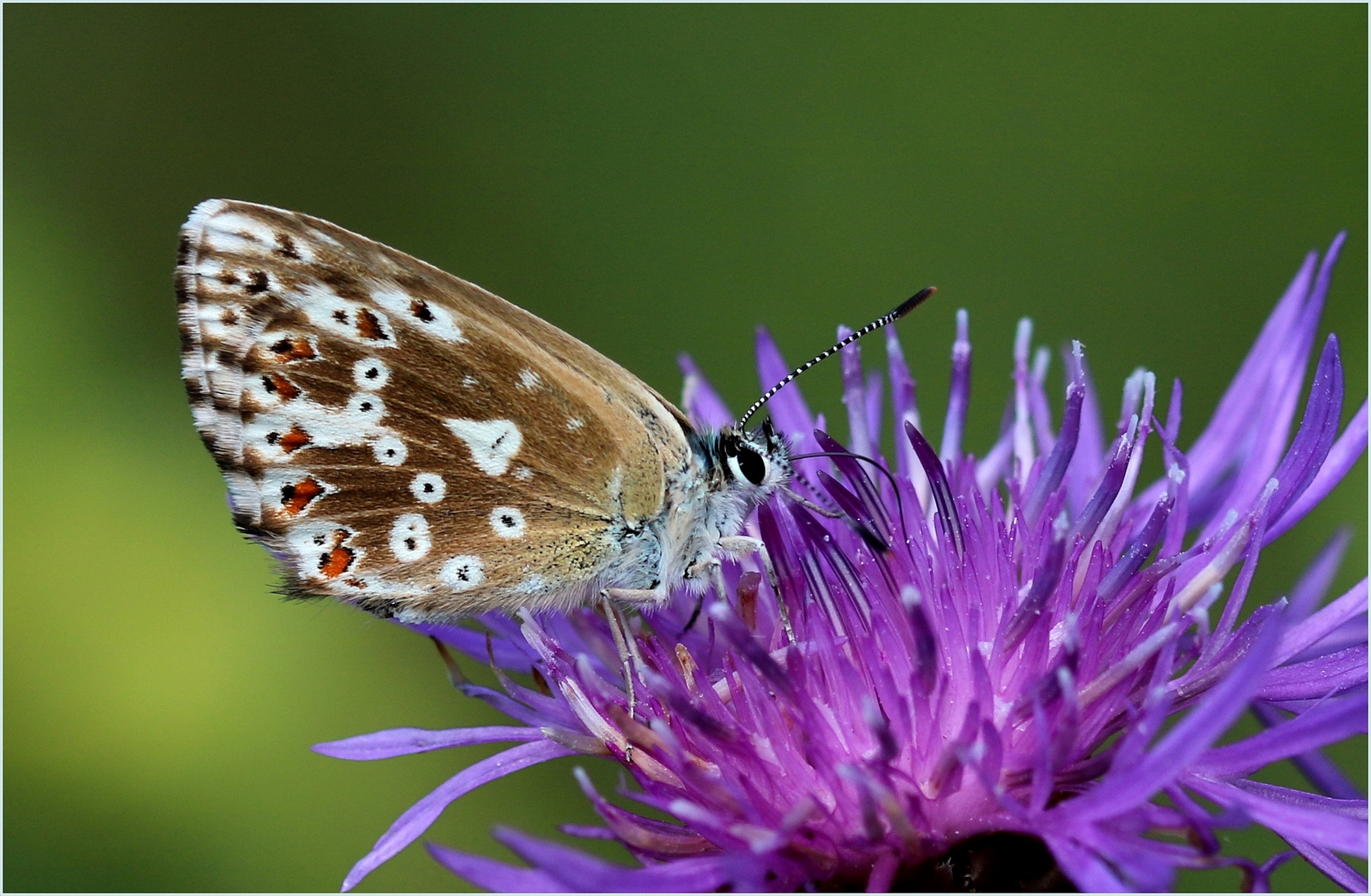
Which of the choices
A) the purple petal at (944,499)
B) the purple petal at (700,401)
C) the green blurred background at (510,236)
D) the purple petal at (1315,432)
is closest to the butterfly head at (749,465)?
the purple petal at (944,499)

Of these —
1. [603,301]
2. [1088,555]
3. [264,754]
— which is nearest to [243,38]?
[603,301]

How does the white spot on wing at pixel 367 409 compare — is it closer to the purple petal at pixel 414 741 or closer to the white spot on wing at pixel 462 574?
the white spot on wing at pixel 462 574

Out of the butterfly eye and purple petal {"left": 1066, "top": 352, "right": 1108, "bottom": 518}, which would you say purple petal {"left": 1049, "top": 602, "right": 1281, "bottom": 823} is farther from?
purple petal {"left": 1066, "top": 352, "right": 1108, "bottom": 518}

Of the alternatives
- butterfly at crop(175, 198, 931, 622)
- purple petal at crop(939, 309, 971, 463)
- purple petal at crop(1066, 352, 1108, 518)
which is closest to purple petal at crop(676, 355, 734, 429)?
purple petal at crop(939, 309, 971, 463)

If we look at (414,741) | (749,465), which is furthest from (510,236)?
(414,741)

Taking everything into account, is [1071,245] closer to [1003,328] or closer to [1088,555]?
[1003,328]

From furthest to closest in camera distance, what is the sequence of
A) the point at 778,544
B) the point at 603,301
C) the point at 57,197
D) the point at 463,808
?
the point at 603,301 → the point at 57,197 → the point at 463,808 → the point at 778,544

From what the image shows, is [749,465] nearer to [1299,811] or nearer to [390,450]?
[390,450]
